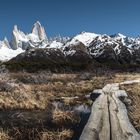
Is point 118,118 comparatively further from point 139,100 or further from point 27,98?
point 27,98

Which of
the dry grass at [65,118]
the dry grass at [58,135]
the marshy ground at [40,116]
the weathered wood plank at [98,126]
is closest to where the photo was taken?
the weathered wood plank at [98,126]

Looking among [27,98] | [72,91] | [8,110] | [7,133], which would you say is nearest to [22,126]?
[7,133]

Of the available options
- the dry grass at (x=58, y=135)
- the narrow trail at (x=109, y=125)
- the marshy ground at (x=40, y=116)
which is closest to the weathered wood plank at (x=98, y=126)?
the narrow trail at (x=109, y=125)

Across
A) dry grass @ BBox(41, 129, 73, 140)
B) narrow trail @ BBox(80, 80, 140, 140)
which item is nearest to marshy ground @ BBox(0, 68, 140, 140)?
dry grass @ BBox(41, 129, 73, 140)

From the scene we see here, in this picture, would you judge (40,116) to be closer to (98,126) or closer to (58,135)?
(58,135)

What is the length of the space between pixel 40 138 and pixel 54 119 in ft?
12.3

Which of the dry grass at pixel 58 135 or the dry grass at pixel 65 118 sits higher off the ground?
the dry grass at pixel 65 118

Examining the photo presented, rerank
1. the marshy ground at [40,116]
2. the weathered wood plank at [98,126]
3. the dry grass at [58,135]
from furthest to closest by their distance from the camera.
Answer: the marshy ground at [40,116] < the dry grass at [58,135] < the weathered wood plank at [98,126]

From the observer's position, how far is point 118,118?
17562mm

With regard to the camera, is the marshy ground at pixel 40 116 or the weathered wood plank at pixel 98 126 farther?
the marshy ground at pixel 40 116

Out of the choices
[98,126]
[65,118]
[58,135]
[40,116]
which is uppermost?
[40,116]

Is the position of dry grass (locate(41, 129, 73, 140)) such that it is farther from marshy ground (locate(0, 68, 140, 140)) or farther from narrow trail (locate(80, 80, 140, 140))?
narrow trail (locate(80, 80, 140, 140))

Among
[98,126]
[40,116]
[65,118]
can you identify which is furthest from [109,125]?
[40,116]

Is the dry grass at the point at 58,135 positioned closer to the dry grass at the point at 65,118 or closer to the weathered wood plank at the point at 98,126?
the weathered wood plank at the point at 98,126
